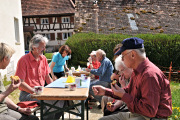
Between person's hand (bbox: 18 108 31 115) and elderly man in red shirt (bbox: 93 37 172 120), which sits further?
person's hand (bbox: 18 108 31 115)

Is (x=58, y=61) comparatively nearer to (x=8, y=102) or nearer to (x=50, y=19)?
(x=8, y=102)

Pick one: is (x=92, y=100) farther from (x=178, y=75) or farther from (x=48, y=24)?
(x=48, y=24)

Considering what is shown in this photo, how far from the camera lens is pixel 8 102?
8.74 ft

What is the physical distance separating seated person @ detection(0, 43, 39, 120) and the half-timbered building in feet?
83.4

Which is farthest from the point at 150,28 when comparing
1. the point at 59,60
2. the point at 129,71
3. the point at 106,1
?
the point at 129,71

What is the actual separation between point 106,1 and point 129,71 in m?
14.0

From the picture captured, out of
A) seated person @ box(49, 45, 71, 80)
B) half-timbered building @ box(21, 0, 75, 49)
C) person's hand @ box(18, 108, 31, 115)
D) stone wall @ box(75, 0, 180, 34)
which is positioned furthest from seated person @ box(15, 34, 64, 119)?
half-timbered building @ box(21, 0, 75, 49)

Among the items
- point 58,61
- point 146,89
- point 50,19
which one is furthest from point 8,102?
point 50,19

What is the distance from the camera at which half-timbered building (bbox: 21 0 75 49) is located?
90.7 ft

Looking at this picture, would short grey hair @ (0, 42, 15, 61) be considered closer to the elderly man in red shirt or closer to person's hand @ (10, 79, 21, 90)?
person's hand @ (10, 79, 21, 90)

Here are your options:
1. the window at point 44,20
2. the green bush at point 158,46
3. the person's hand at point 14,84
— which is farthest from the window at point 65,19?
the person's hand at point 14,84

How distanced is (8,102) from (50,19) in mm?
28653

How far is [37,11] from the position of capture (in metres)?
28.0

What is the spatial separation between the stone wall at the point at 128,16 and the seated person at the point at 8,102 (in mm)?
10499
